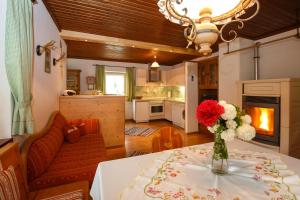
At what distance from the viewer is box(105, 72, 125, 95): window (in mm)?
6453

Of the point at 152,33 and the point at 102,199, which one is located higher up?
the point at 152,33

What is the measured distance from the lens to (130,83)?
6.46 metres

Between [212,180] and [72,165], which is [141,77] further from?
[212,180]

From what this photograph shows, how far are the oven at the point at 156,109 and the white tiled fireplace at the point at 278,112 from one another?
390 cm

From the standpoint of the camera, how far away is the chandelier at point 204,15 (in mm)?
1094

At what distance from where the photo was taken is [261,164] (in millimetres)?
1173

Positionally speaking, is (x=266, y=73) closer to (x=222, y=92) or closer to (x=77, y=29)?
A: (x=222, y=92)

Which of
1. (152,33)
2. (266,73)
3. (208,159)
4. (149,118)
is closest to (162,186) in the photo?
(208,159)

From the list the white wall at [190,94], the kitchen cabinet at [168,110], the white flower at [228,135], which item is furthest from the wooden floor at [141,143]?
the white flower at [228,135]

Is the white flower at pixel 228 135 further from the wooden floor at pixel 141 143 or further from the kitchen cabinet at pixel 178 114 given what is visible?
the kitchen cabinet at pixel 178 114

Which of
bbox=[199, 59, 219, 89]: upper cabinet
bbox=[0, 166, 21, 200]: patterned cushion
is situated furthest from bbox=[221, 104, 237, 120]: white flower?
bbox=[199, 59, 219, 89]: upper cabinet

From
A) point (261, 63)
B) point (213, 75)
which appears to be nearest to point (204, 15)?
point (261, 63)

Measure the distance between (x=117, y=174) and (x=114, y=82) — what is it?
18.9 ft

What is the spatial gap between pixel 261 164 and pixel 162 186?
2.55ft
